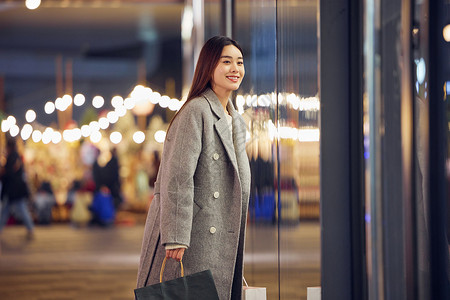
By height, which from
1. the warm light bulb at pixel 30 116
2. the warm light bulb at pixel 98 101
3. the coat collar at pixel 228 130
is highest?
the warm light bulb at pixel 98 101

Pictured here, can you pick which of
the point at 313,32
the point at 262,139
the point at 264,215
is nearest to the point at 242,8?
the point at 262,139

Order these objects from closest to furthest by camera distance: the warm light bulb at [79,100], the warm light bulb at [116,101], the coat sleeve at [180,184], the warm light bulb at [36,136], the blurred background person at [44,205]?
the coat sleeve at [180,184] < the blurred background person at [44,205] < the warm light bulb at [36,136] < the warm light bulb at [79,100] < the warm light bulb at [116,101]

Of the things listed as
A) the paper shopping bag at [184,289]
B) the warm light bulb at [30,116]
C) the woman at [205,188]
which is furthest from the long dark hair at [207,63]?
the warm light bulb at [30,116]

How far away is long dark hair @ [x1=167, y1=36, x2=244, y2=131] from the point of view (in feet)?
7.46

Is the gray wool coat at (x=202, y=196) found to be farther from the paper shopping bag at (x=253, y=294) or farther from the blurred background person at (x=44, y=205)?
the blurred background person at (x=44, y=205)

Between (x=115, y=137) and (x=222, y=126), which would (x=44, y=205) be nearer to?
(x=115, y=137)

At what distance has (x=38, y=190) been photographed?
1273 centimetres

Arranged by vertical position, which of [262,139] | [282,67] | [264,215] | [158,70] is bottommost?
[264,215]

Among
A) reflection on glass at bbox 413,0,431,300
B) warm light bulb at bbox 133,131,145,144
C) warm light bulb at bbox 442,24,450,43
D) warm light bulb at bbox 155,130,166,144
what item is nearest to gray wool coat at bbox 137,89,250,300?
reflection on glass at bbox 413,0,431,300

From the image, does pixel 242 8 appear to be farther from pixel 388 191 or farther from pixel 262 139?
pixel 388 191

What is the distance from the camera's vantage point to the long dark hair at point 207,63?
2273 millimetres

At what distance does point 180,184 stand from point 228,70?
47 centimetres

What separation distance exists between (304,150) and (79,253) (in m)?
6.02

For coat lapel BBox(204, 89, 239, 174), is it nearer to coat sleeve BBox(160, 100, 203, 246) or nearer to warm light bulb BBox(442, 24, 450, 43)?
coat sleeve BBox(160, 100, 203, 246)
